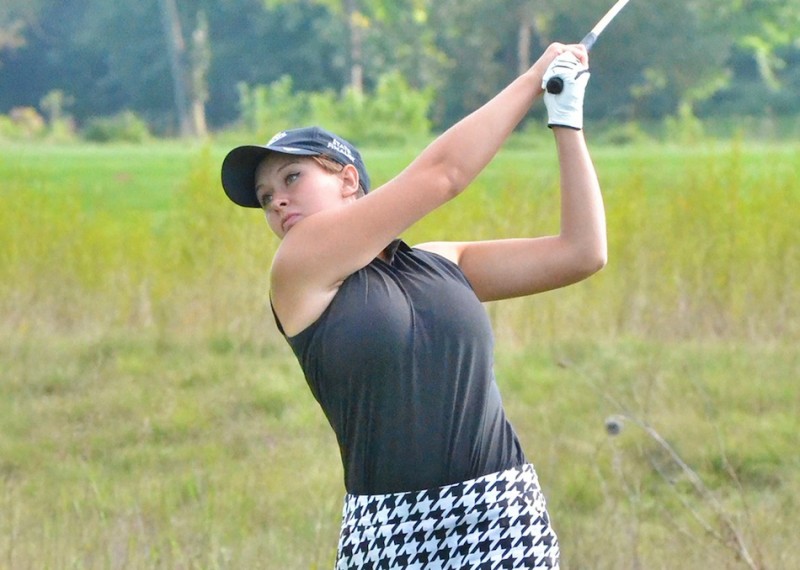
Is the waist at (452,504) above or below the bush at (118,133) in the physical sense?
below

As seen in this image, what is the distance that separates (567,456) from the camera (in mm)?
4734

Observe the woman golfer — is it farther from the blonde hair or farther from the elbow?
the elbow

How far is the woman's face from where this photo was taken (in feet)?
6.39

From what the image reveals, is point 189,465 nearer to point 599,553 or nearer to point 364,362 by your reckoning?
point 599,553

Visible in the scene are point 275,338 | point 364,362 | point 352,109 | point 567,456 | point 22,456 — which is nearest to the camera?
point 364,362

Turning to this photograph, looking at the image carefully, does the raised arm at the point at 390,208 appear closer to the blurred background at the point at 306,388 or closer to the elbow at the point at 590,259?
the elbow at the point at 590,259

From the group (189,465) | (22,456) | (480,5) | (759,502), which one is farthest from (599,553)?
(480,5)

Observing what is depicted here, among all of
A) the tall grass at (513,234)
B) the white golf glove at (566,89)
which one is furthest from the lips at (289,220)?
the tall grass at (513,234)

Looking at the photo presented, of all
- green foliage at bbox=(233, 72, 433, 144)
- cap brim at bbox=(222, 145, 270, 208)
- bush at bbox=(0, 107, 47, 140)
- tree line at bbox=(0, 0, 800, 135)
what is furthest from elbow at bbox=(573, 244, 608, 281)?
bush at bbox=(0, 107, 47, 140)

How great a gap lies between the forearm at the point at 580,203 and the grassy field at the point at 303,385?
3.03 ft

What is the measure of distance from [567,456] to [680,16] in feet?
91.3

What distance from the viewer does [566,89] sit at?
1.92 metres

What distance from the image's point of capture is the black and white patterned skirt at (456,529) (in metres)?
1.84

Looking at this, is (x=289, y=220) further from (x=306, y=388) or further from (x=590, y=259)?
(x=306, y=388)
